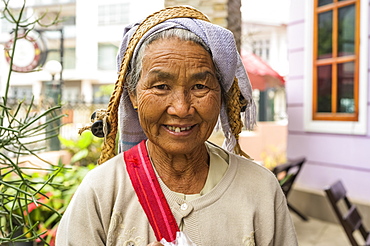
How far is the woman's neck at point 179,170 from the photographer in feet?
4.23

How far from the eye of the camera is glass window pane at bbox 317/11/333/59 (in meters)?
5.04

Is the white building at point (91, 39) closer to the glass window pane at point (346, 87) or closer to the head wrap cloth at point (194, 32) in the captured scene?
the glass window pane at point (346, 87)

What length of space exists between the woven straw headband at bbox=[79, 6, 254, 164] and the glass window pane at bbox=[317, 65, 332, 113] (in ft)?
13.3

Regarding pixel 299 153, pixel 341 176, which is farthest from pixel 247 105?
pixel 299 153

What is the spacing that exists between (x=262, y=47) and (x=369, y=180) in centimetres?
1955

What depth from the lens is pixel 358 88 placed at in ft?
15.4

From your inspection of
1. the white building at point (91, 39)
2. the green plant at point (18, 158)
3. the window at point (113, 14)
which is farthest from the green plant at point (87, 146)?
the window at point (113, 14)

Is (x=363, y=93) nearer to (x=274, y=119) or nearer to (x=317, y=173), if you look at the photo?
(x=317, y=173)

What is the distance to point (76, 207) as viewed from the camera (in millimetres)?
1195

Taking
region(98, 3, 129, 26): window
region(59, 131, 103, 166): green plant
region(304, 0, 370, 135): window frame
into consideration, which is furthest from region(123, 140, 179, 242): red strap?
region(98, 3, 129, 26): window

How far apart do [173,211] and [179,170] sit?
0.49ft

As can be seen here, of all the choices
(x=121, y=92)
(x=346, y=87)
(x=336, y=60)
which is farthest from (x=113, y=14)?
(x=121, y=92)

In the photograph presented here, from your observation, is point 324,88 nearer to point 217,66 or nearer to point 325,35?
point 325,35

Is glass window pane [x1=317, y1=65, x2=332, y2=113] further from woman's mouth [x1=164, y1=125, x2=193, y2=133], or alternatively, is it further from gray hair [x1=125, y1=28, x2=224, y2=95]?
woman's mouth [x1=164, y1=125, x2=193, y2=133]
